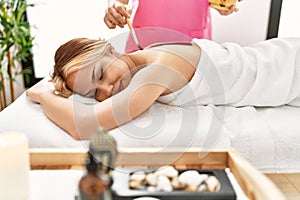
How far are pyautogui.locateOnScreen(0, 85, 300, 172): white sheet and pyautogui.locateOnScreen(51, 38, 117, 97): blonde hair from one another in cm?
15

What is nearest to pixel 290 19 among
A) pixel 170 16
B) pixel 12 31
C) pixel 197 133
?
pixel 170 16

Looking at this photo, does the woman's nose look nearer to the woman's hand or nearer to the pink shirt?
the woman's hand

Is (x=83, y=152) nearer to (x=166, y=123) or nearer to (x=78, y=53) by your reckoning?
(x=166, y=123)

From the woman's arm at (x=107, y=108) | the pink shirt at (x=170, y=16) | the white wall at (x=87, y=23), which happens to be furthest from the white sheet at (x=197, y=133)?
the white wall at (x=87, y=23)

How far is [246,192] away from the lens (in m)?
0.91

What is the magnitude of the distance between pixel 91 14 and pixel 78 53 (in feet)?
3.63

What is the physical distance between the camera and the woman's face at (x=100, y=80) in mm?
1486

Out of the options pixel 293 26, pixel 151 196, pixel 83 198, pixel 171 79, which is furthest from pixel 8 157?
pixel 293 26

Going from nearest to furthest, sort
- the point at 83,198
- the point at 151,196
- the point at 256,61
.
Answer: the point at 83,198 → the point at 151,196 → the point at 256,61

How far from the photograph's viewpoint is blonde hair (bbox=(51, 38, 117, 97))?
1.49 m

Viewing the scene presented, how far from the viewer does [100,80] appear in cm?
152

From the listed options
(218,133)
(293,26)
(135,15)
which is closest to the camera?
(218,133)

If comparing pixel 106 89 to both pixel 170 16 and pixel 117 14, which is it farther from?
pixel 170 16

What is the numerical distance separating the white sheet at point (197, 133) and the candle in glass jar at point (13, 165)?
0.46m
